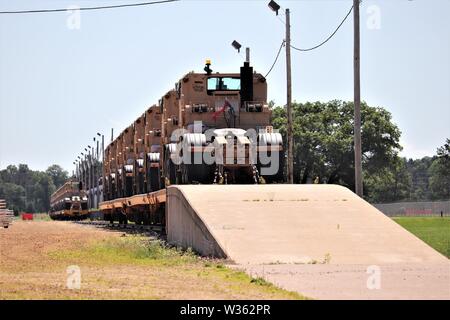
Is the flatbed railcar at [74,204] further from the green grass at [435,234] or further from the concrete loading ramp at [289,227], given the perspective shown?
the concrete loading ramp at [289,227]

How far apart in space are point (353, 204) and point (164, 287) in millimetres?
8224

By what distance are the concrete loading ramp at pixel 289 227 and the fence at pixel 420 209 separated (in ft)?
195

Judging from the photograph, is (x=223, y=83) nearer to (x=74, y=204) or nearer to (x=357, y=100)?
(x=357, y=100)

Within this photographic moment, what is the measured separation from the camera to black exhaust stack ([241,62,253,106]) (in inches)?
1069

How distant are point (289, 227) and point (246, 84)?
11410mm

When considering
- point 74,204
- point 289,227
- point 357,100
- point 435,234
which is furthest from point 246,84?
point 74,204

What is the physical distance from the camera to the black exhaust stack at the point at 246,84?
27.2 metres

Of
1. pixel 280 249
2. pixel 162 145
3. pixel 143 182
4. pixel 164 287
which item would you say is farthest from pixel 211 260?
pixel 143 182

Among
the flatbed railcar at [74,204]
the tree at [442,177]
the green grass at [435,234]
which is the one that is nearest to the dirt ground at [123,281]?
the green grass at [435,234]

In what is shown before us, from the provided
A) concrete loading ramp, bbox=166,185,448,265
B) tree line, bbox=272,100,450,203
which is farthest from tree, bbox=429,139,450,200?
concrete loading ramp, bbox=166,185,448,265

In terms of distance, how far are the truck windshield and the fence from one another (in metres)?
52.1

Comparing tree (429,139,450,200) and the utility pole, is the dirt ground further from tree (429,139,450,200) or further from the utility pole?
tree (429,139,450,200)

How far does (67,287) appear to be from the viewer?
36.6ft
